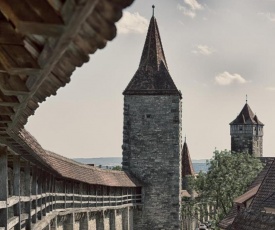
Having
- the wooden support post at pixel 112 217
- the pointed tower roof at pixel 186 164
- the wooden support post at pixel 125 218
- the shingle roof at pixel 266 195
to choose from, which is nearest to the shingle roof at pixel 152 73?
the wooden support post at pixel 125 218

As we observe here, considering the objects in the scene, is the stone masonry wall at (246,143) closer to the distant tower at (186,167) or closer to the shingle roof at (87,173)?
the distant tower at (186,167)

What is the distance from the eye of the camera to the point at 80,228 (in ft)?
74.5

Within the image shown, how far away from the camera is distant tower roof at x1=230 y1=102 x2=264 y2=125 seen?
249ft

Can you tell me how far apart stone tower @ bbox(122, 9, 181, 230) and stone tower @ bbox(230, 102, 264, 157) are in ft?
132

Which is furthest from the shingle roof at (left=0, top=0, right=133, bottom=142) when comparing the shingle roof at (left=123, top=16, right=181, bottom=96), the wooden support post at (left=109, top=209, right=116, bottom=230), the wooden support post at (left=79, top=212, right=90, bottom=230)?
the shingle roof at (left=123, top=16, right=181, bottom=96)

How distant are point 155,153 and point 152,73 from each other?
16.1 feet

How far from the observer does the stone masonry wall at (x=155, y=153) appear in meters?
35.6

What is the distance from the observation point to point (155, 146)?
3628 cm

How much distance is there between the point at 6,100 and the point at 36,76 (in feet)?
5.56

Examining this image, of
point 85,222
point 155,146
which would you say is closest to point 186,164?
point 155,146

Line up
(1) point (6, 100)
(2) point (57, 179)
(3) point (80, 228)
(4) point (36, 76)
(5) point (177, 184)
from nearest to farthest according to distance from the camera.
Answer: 1. (4) point (36, 76)
2. (1) point (6, 100)
3. (2) point (57, 179)
4. (3) point (80, 228)
5. (5) point (177, 184)

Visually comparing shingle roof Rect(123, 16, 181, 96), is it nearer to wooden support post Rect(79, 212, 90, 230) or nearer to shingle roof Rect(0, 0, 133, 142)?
wooden support post Rect(79, 212, 90, 230)

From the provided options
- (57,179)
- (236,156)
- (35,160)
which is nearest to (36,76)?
(35,160)

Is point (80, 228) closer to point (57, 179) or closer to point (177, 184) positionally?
point (57, 179)
